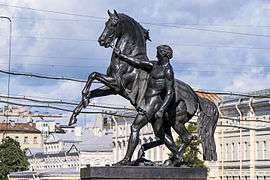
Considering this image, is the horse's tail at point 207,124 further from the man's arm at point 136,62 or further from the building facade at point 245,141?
the building facade at point 245,141

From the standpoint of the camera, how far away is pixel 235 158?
7938 centimetres

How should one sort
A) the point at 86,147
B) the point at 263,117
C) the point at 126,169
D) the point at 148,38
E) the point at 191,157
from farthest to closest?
the point at 86,147, the point at 263,117, the point at 191,157, the point at 148,38, the point at 126,169

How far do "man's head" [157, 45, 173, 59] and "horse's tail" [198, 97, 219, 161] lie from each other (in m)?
1.58

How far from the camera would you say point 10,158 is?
100 metres

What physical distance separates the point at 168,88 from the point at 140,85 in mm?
587

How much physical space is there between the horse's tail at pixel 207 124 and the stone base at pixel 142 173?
111 centimetres

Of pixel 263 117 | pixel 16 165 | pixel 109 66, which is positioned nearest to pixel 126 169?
pixel 109 66

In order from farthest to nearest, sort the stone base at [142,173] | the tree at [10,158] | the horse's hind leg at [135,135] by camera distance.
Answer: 1. the tree at [10,158]
2. the horse's hind leg at [135,135]
3. the stone base at [142,173]

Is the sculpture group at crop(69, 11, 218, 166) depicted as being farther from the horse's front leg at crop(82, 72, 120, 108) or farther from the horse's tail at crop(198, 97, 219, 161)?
the horse's tail at crop(198, 97, 219, 161)

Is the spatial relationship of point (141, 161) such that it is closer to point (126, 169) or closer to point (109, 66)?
point (126, 169)

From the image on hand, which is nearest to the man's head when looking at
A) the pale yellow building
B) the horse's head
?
the horse's head

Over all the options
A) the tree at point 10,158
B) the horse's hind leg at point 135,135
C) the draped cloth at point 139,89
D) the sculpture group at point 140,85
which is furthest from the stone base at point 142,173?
the tree at point 10,158

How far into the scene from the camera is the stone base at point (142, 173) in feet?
58.1

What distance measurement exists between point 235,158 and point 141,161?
202ft
